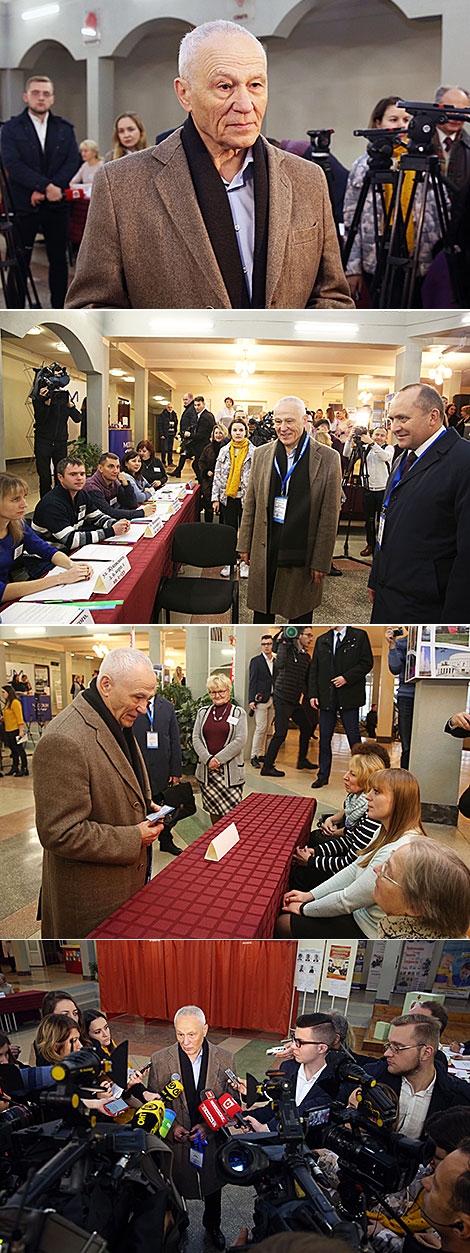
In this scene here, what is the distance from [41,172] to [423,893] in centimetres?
217

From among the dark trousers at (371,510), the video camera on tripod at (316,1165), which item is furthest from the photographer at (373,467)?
the video camera on tripod at (316,1165)

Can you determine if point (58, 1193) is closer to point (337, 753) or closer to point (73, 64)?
point (337, 753)

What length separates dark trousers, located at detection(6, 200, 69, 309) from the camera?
2.03 meters

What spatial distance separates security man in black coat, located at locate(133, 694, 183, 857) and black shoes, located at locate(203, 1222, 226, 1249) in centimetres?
141

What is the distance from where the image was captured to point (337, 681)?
87.6 inches

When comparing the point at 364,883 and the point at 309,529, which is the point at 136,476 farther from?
the point at 364,883

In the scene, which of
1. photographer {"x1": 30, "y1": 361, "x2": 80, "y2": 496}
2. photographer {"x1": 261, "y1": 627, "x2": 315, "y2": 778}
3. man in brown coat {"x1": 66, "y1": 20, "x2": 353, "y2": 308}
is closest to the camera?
man in brown coat {"x1": 66, "y1": 20, "x2": 353, "y2": 308}

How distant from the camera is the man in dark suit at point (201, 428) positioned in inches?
78.5

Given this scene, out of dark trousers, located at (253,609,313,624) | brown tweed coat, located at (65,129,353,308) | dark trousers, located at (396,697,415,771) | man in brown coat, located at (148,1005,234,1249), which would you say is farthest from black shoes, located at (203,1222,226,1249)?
brown tweed coat, located at (65,129,353,308)

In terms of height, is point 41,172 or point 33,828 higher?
point 41,172

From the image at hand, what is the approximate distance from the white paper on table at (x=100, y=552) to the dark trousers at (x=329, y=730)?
0.71 m

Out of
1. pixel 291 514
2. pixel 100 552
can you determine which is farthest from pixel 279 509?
pixel 100 552

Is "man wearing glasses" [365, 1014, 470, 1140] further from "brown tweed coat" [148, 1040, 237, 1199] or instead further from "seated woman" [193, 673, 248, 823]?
"seated woman" [193, 673, 248, 823]

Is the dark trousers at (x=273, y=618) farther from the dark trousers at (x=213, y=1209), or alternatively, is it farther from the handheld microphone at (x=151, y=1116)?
the dark trousers at (x=213, y=1209)
